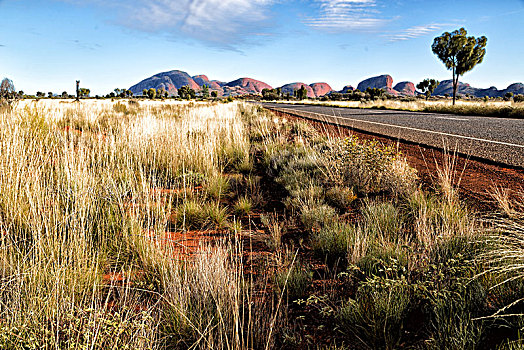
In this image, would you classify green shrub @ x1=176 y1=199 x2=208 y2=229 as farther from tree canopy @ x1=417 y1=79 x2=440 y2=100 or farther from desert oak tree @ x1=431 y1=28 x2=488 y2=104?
tree canopy @ x1=417 y1=79 x2=440 y2=100

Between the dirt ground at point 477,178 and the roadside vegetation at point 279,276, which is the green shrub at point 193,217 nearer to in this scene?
the roadside vegetation at point 279,276

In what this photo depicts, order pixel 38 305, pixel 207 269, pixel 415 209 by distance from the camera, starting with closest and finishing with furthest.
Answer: pixel 38 305
pixel 207 269
pixel 415 209

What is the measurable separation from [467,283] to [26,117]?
7.24m

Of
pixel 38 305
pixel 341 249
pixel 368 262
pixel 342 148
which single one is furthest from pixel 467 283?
pixel 342 148

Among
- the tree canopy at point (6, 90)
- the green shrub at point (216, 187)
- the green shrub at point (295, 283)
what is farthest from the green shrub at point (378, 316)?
the tree canopy at point (6, 90)

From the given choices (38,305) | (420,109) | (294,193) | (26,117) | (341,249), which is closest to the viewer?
(38,305)

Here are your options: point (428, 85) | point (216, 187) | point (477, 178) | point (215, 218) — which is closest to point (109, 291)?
point (215, 218)

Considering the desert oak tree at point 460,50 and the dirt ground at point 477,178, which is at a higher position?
the desert oak tree at point 460,50

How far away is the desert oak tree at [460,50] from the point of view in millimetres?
28062

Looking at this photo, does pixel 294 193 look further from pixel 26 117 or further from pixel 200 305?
pixel 26 117

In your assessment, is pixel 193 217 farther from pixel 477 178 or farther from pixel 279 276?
pixel 477 178

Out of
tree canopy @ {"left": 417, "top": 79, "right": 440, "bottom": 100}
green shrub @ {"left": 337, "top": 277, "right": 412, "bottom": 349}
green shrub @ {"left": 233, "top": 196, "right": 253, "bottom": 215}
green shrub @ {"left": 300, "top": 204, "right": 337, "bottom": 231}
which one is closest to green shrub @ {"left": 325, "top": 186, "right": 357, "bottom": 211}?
green shrub @ {"left": 300, "top": 204, "right": 337, "bottom": 231}

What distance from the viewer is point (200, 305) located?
5.87 feet

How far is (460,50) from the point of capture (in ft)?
93.0
